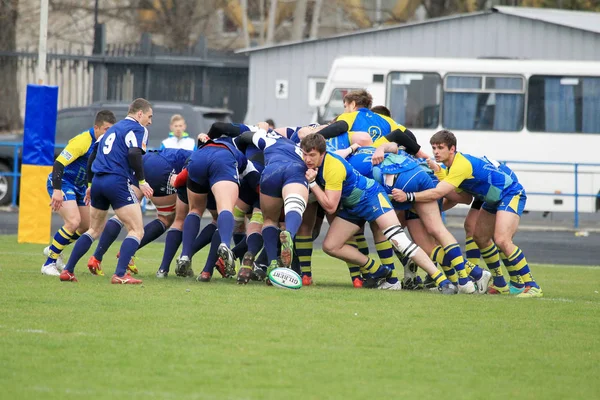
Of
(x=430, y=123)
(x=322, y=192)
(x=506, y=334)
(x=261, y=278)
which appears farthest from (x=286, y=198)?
(x=430, y=123)

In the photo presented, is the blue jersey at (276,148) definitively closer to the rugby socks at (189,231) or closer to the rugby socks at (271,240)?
the rugby socks at (271,240)

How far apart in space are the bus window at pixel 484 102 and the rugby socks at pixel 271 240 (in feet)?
47.2

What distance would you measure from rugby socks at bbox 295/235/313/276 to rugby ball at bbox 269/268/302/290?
2.60 ft

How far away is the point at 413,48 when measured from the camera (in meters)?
29.7

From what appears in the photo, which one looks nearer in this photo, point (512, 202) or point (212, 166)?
point (212, 166)

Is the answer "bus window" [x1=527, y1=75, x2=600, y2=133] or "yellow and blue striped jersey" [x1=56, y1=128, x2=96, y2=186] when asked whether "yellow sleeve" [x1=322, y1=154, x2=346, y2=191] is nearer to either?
"yellow and blue striped jersey" [x1=56, y1=128, x2=96, y2=186]

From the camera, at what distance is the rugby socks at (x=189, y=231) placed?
11047 mm

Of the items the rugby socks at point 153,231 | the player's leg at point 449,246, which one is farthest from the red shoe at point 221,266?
the player's leg at point 449,246

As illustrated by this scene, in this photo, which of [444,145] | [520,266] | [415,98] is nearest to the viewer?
[444,145]

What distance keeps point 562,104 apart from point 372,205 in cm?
1484

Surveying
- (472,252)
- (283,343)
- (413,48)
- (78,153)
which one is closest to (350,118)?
(472,252)

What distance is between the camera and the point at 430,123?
24.7 meters

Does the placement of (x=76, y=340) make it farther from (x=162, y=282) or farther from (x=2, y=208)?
(x=2, y=208)

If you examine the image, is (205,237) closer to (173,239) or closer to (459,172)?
(173,239)
